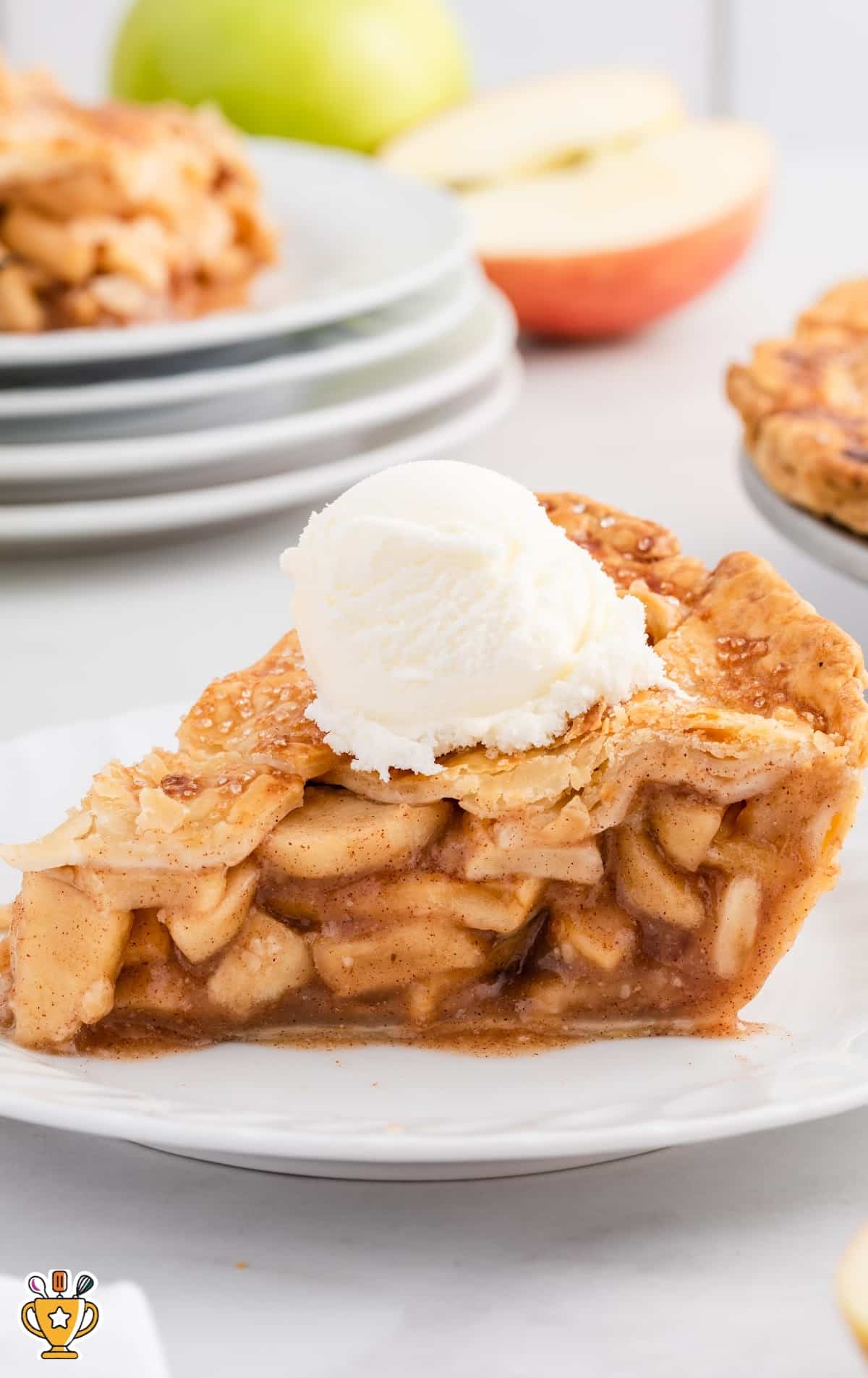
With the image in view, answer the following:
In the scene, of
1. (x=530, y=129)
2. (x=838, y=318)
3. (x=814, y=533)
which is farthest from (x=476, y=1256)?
(x=530, y=129)

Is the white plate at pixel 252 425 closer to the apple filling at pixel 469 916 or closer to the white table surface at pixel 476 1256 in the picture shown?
the apple filling at pixel 469 916

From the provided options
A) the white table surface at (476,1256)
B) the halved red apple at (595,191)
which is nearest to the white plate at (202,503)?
the halved red apple at (595,191)

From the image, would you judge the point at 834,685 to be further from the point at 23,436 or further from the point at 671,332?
the point at 671,332

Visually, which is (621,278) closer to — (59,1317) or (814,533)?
(814,533)

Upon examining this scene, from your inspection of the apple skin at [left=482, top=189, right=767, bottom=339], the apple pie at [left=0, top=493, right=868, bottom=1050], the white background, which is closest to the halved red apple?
the apple skin at [left=482, top=189, right=767, bottom=339]

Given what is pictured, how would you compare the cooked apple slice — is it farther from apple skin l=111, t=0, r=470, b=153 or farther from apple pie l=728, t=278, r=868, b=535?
apple pie l=728, t=278, r=868, b=535

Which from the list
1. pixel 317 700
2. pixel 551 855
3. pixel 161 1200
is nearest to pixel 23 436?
pixel 317 700
